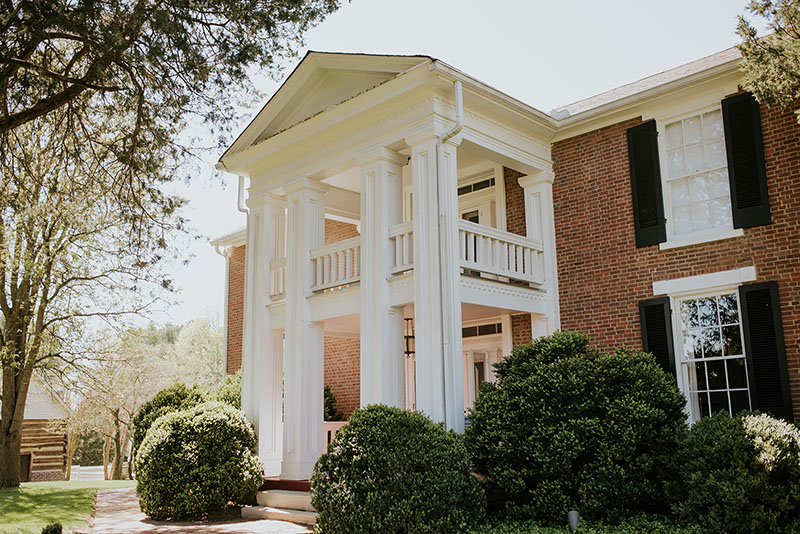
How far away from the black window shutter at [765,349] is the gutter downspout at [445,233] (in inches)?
166

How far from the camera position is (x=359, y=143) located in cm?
1220

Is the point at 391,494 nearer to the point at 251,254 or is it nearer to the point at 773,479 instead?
the point at 773,479

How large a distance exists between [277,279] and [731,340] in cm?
820

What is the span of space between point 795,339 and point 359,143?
7274 millimetres

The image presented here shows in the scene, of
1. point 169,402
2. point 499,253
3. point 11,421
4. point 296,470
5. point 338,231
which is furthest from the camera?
point 338,231

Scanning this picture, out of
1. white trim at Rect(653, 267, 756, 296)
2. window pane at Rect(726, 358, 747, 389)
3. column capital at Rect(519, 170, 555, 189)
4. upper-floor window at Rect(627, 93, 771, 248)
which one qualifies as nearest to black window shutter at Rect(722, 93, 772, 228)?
upper-floor window at Rect(627, 93, 771, 248)

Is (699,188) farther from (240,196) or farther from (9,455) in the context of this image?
(9,455)

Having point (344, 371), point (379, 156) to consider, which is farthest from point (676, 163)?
point (344, 371)

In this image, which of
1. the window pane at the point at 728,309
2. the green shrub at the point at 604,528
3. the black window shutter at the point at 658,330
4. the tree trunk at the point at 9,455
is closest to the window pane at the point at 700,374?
the black window shutter at the point at 658,330

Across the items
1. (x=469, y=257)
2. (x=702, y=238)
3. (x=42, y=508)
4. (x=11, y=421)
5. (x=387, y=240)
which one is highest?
(x=387, y=240)

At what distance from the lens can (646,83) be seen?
12484mm

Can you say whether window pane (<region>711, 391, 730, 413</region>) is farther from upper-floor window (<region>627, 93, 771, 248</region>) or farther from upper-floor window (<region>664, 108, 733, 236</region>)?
upper-floor window (<region>664, 108, 733, 236</region>)

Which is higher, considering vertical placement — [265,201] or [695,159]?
[265,201]

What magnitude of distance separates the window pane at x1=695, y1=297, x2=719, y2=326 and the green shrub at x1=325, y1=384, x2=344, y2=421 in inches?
330
